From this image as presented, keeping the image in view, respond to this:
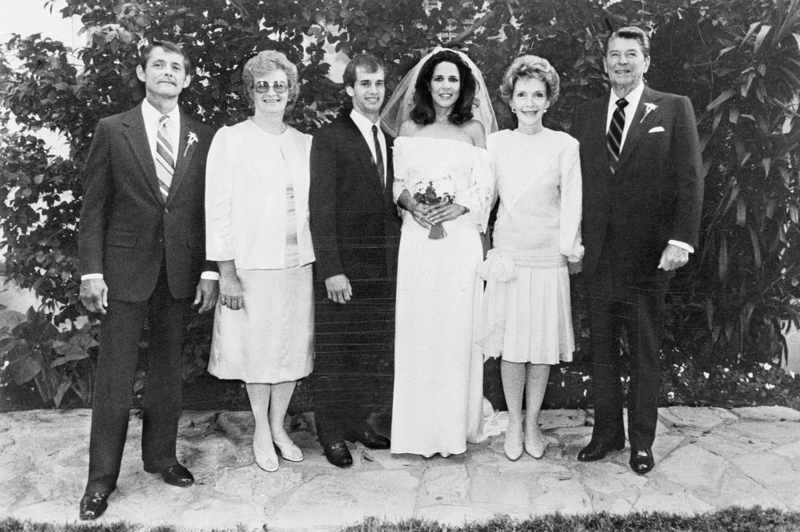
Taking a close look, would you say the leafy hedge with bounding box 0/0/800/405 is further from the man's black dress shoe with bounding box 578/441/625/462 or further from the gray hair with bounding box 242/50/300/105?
the man's black dress shoe with bounding box 578/441/625/462

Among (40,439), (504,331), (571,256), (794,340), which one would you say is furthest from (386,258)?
(794,340)

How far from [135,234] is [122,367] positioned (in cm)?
66

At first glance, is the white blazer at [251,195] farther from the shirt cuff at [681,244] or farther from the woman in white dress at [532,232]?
the shirt cuff at [681,244]

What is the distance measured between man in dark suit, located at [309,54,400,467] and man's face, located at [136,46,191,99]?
787 millimetres

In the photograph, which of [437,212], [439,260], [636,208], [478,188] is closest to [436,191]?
[437,212]

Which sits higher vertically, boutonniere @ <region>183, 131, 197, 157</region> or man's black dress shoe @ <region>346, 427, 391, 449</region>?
boutonniere @ <region>183, 131, 197, 157</region>

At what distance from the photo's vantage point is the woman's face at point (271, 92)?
3.62 meters

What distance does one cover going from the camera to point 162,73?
3.41m

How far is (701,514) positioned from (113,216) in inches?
128

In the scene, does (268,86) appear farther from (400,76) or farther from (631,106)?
(631,106)

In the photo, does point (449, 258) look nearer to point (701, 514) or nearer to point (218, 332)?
point (218, 332)

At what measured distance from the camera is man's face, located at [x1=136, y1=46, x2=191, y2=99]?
3402mm

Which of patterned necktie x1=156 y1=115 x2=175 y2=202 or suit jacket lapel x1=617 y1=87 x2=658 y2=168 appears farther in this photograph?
suit jacket lapel x1=617 y1=87 x2=658 y2=168

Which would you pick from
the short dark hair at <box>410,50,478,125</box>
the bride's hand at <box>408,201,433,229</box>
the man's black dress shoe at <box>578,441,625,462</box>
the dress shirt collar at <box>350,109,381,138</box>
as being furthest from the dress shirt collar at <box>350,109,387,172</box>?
the man's black dress shoe at <box>578,441,625,462</box>
